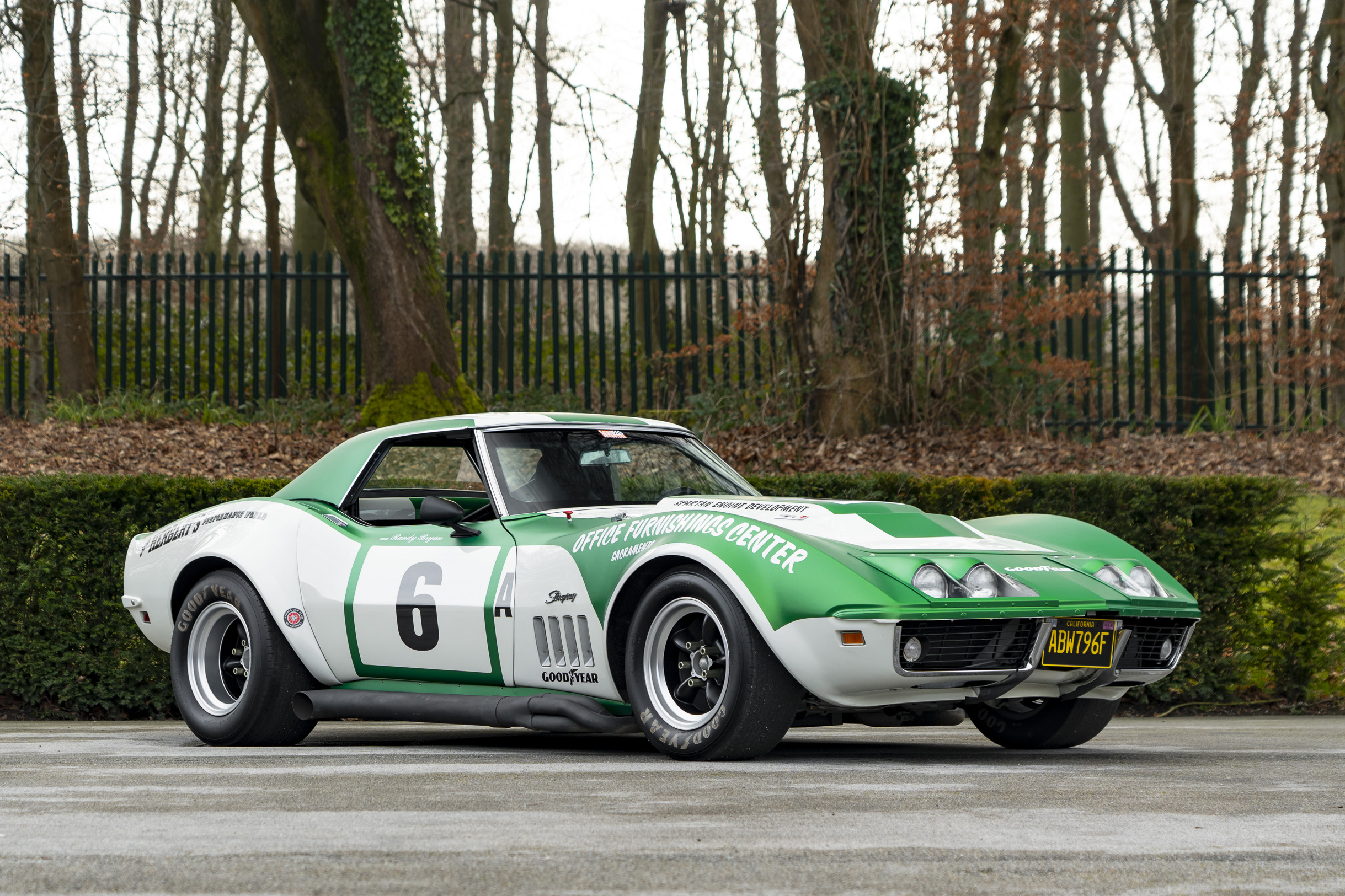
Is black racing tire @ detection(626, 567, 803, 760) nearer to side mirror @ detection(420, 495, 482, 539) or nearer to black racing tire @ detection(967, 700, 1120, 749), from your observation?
side mirror @ detection(420, 495, 482, 539)

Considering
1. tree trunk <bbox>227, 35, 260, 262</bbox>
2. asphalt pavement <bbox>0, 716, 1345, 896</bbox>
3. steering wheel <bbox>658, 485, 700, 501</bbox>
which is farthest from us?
tree trunk <bbox>227, 35, 260, 262</bbox>

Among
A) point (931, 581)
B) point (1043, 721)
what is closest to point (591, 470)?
point (931, 581)

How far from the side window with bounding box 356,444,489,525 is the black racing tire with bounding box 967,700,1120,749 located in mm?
2427

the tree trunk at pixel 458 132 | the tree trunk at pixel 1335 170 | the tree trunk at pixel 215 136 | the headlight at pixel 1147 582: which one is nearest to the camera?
the headlight at pixel 1147 582

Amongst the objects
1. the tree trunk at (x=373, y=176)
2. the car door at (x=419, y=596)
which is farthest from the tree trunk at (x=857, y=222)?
the car door at (x=419, y=596)

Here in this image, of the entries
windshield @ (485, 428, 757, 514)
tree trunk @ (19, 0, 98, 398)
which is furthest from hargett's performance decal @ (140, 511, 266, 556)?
Answer: tree trunk @ (19, 0, 98, 398)

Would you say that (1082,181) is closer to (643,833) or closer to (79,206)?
(79,206)

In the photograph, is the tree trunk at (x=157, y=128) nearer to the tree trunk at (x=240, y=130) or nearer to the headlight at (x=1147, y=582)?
the tree trunk at (x=240, y=130)

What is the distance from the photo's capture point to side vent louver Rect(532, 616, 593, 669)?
5.71m

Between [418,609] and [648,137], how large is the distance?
Answer: 866 inches

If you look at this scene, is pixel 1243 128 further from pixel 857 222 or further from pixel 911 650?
pixel 911 650

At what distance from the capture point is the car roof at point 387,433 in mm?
6703

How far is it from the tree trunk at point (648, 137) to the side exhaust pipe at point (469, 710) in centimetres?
2041

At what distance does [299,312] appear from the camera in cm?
1742
